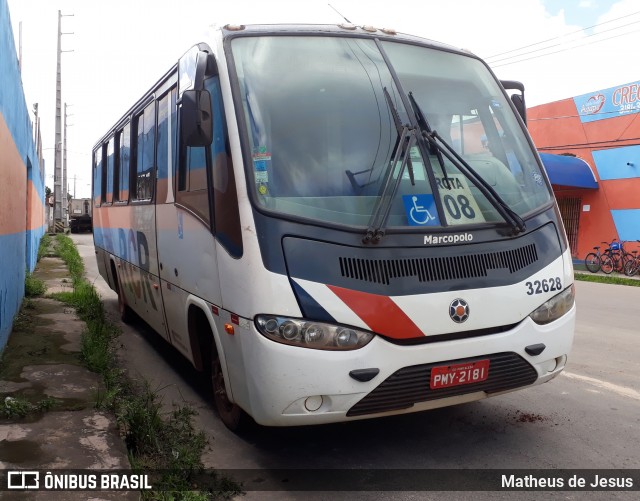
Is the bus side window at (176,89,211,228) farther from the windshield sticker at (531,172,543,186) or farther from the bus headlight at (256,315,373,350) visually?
the windshield sticker at (531,172,543,186)

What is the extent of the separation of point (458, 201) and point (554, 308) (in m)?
0.91

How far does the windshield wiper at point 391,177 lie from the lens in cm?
350

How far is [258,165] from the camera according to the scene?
12.0 ft

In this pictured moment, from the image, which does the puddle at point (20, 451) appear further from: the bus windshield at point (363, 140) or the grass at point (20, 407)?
the bus windshield at point (363, 140)

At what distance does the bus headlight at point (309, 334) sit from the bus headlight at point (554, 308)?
1.24m

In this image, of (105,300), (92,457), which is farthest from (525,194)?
(105,300)

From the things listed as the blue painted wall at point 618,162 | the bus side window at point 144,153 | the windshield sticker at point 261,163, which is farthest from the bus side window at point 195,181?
the blue painted wall at point 618,162

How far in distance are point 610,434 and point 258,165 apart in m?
3.02

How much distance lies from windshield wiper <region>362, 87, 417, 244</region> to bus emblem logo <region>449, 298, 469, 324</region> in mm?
573

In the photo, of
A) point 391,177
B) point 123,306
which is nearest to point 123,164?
point 123,306

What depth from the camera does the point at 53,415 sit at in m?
4.36

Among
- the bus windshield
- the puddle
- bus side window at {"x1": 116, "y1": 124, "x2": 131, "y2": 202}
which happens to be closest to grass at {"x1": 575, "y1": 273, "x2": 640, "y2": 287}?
bus side window at {"x1": 116, "y1": 124, "x2": 131, "y2": 202}

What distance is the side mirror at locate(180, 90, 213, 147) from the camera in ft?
12.5

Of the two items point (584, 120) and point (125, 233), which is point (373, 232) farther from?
point (584, 120)
